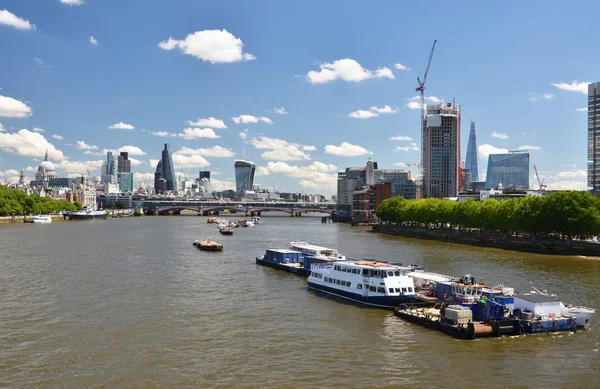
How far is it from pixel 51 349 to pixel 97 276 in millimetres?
27232

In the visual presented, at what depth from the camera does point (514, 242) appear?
94625 mm

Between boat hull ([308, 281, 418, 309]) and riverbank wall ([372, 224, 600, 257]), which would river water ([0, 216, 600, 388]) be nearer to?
boat hull ([308, 281, 418, 309])

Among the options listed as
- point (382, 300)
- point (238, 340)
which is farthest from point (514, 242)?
point (238, 340)

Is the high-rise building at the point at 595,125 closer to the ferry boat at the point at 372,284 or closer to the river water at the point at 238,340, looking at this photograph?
the river water at the point at 238,340

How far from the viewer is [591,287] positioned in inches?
2127

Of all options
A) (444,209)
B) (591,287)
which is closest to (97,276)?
(591,287)

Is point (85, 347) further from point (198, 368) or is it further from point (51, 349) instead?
point (198, 368)

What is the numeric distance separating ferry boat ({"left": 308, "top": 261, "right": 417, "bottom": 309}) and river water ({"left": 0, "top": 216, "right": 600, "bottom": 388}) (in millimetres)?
1408

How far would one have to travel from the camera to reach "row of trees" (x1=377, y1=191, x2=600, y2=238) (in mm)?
83125

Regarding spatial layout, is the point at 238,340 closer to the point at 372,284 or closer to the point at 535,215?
the point at 372,284

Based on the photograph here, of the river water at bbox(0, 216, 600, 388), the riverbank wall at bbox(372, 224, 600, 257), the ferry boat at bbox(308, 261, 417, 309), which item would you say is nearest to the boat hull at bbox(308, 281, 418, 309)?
the ferry boat at bbox(308, 261, 417, 309)

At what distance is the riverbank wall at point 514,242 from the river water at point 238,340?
22.6 m

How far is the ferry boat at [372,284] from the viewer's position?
45.1 m

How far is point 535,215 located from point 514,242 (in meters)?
6.91
